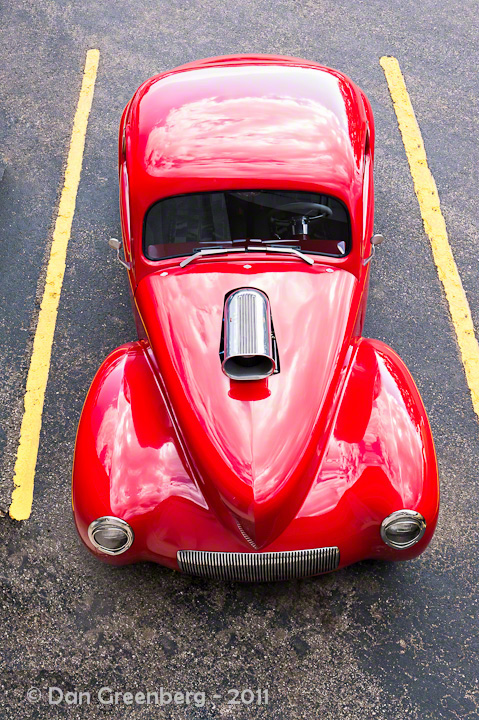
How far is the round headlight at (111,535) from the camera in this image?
3461mm

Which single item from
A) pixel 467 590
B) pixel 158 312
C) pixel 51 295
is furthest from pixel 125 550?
pixel 51 295

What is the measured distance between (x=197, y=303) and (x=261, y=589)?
1.69 metres

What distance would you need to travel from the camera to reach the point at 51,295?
554 centimetres

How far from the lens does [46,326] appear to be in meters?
5.35

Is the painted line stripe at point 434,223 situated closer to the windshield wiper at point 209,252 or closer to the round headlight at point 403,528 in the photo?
the round headlight at point 403,528

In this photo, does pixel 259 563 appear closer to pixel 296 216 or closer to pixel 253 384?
pixel 253 384

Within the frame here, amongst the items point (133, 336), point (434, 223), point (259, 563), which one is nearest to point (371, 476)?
point (259, 563)

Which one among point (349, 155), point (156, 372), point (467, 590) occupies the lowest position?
point (467, 590)

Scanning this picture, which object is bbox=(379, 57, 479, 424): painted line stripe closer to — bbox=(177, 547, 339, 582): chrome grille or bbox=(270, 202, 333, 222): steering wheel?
bbox=(270, 202, 333, 222): steering wheel

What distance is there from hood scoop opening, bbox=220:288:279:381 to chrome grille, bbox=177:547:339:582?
2.96ft

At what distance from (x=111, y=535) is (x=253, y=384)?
1049 millimetres

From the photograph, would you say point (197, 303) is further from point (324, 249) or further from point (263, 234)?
point (324, 249)

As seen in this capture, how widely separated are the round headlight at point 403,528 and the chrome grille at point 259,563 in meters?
0.27

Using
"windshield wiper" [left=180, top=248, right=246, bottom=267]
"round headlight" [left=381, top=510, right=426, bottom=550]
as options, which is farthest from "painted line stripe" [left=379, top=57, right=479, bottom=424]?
"windshield wiper" [left=180, top=248, right=246, bottom=267]
